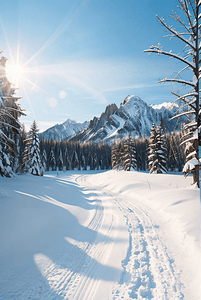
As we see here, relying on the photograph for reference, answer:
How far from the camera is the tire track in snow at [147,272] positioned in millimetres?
2363

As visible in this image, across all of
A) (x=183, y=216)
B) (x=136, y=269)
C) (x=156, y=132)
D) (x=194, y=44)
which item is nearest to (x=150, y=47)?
(x=194, y=44)

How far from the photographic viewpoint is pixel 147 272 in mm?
2818

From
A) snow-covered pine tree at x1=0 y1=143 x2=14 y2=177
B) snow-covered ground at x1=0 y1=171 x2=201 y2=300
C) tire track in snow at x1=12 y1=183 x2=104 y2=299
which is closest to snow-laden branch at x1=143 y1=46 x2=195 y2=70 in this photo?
snow-covered ground at x1=0 y1=171 x2=201 y2=300

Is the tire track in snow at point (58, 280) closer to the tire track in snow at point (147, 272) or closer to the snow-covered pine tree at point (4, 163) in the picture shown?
the tire track in snow at point (147, 272)

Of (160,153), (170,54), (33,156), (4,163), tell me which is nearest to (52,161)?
(33,156)

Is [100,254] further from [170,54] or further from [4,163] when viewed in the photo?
[4,163]

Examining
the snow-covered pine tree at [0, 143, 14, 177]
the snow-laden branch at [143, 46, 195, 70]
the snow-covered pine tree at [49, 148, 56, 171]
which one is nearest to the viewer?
the snow-laden branch at [143, 46, 195, 70]

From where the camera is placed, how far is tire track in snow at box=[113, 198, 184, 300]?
236 centimetres

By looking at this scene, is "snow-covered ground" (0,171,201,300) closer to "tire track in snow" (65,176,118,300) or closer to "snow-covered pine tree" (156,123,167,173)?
"tire track in snow" (65,176,118,300)

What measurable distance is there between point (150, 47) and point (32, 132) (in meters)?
24.1

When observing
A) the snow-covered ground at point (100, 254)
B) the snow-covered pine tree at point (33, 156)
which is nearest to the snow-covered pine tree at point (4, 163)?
the snow-covered ground at point (100, 254)

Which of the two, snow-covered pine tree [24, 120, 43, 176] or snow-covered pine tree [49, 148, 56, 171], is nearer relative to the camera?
snow-covered pine tree [24, 120, 43, 176]

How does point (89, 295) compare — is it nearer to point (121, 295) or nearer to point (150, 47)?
point (121, 295)

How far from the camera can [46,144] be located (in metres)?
66.9
